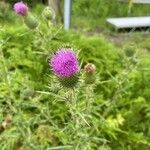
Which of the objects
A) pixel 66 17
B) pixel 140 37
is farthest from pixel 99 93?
pixel 140 37

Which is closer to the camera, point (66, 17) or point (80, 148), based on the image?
point (80, 148)

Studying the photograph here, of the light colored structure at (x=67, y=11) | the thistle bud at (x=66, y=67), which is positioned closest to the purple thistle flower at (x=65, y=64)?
the thistle bud at (x=66, y=67)

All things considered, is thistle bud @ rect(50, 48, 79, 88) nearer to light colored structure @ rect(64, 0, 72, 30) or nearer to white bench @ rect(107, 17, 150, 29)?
light colored structure @ rect(64, 0, 72, 30)

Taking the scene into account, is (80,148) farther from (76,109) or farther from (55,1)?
(55,1)

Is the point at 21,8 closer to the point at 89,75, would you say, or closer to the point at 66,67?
the point at 89,75

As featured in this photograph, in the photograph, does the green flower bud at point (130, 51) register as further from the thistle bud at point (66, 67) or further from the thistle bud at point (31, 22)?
the thistle bud at point (66, 67)

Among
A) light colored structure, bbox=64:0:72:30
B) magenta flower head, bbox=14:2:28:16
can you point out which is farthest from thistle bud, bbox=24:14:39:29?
light colored structure, bbox=64:0:72:30

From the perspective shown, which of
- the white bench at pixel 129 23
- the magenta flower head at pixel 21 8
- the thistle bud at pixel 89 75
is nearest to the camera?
the thistle bud at pixel 89 75

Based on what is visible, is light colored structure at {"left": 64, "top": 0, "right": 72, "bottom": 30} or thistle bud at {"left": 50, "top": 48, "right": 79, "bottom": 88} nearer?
thistle bud at {"left": 50, "top": 48, "right": 79, "bottom": 88}

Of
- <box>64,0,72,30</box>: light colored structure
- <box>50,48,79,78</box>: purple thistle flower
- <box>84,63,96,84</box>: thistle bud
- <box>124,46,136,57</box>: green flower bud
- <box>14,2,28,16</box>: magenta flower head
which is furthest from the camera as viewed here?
<box>64,0,72,30</box>: light colored structure
